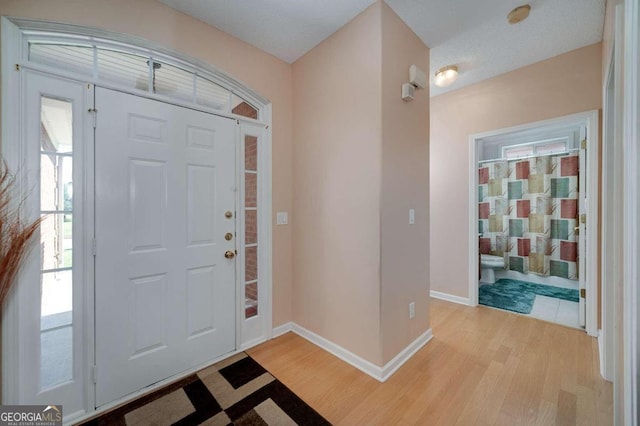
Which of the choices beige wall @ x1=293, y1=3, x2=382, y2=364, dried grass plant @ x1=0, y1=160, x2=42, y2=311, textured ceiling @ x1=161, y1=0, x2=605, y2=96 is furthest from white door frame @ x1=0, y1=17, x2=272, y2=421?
beige wall @ x1=293, y1=3, x2=382, y2=364

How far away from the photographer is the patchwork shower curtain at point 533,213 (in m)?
3.47

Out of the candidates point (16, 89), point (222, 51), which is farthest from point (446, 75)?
point (16, 89)

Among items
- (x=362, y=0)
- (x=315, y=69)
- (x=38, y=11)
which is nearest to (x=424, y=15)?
(x=362, y=0)

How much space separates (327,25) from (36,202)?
7.54 ft

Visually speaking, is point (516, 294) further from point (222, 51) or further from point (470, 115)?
point (222, 51)

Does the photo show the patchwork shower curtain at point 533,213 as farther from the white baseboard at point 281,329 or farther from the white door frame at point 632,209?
the white baseboard at point 281,329

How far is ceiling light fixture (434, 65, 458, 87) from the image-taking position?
2.62 metres

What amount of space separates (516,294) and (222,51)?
4.52m

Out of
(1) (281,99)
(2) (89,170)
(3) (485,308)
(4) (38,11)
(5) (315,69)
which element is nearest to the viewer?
(4) (38,11)

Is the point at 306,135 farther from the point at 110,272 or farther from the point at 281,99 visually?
the point at 110,272

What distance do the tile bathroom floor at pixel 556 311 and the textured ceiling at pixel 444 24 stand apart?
8.96 feet

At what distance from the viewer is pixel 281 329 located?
2.43 metres

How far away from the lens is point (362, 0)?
1.76m

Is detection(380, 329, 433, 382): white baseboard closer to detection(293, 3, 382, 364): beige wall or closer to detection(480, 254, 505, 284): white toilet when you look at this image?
detection(293, 3, 382, 364): beige wall
